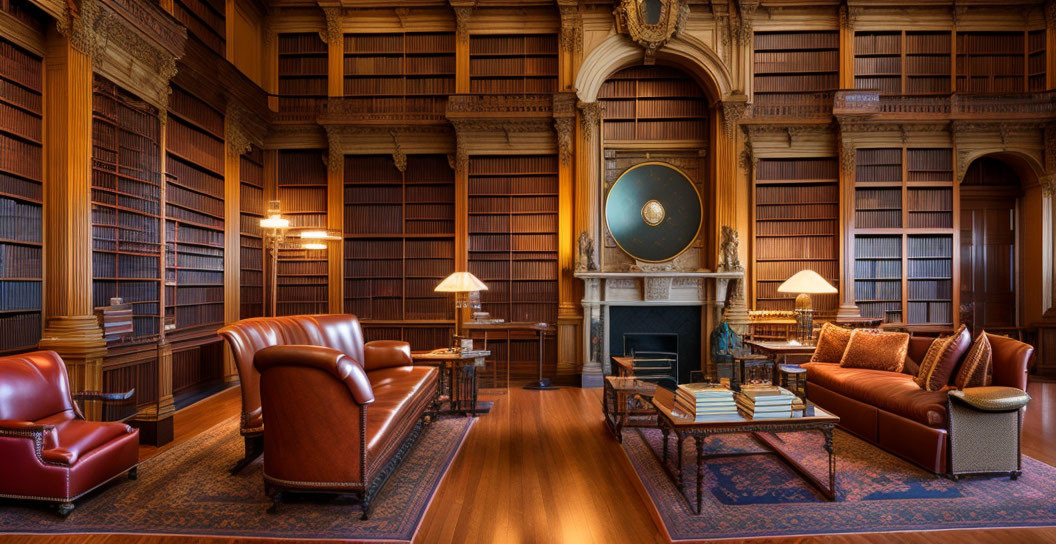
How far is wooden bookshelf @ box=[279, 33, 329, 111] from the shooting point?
7.29 meters

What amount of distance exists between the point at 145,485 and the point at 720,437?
408cm

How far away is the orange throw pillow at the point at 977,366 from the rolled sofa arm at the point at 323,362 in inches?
150

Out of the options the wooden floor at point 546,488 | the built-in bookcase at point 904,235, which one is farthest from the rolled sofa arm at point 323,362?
the built-in bookcase at point 904,235

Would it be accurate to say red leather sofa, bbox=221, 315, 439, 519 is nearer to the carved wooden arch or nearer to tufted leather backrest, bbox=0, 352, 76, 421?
tufted leather backrest, bbox=0, 352, 76, 421

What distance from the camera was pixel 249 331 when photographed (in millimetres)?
3336

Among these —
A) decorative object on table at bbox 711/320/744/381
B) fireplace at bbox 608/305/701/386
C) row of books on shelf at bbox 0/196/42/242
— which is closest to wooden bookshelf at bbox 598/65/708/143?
fireplace at bbox 608/305/701/386

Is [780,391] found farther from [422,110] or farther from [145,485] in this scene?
[422,110]

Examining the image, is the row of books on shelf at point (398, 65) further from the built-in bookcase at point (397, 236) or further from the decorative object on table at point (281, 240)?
the decorative object on table at point (281, 240)

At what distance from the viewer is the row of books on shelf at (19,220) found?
3.62 meters

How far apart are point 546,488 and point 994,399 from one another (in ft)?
9.36

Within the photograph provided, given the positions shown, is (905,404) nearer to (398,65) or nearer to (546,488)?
(546,488)

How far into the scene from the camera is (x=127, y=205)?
461 centimetres

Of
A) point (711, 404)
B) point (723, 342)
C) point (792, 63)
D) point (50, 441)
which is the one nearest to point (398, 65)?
point (792, 63)

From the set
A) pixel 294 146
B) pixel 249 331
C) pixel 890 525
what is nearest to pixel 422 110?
pixel 294 146
